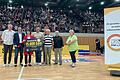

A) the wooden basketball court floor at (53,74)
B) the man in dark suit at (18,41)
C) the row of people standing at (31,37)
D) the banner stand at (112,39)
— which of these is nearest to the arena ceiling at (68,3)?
the row of people standing at (31,37)

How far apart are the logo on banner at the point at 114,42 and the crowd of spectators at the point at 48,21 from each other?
17414 mm

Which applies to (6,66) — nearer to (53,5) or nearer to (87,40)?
(87,40)

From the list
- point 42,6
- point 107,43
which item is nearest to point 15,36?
point 107,43

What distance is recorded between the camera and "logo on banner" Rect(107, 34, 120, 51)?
395 inches

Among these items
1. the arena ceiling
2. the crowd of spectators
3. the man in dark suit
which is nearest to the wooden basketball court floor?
the man in dark suit

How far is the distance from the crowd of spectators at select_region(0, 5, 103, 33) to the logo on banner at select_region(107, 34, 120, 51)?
1741 centimetres

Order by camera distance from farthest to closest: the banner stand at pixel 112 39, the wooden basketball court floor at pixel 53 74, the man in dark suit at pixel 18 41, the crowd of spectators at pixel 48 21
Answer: the crowd of spectators at pixel 48 21
the man in dark suit at pixel 18 41
the banner stand at pixel 112 39
the wooden basketball court floor at pixel 53 74

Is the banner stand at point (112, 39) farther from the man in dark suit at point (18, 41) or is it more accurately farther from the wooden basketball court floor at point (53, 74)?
the man in dark suit at point (18, 41)

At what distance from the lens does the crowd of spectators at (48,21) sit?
93.6 feet

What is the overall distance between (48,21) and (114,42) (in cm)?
2016

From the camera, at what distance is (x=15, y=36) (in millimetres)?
12508

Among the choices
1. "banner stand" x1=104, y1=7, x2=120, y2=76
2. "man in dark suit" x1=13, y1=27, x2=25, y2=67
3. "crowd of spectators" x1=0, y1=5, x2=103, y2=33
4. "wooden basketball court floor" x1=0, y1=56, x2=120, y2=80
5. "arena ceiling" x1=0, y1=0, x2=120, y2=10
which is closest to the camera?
"wooden basketball court floor" x1=0, y1=56, x2=120, y2=80

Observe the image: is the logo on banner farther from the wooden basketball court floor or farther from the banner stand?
the wooden basketball court floor

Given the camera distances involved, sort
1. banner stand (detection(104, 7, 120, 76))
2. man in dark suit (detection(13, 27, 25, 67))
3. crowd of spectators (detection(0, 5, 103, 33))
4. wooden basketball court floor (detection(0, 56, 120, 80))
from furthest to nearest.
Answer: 1. crowd of spectators (detection(0, 5, 103, 33))
2. man in dark suit (detection(13, 27, 25, 67))
3. banner stand (detection(104, 7, 120, 76))
4. wooden basketball court floor (detection(0, 56, 120, 80))
